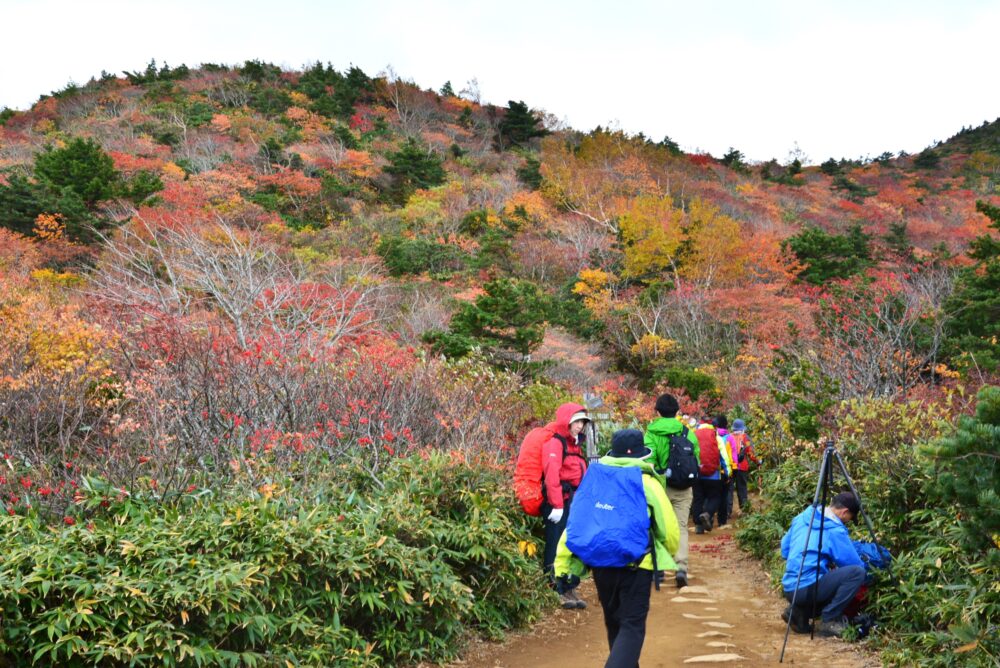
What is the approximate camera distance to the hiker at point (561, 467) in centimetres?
550

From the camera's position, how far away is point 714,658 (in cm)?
476

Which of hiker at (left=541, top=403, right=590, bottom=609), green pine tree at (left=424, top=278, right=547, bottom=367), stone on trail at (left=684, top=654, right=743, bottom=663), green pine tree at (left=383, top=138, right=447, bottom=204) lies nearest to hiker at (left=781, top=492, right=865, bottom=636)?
stone on trail at (left=684, top=654, right=743, bottom=663)

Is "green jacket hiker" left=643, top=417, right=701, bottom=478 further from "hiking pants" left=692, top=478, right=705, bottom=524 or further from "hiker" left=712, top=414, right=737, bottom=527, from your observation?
"hiking pants" left=692, top=478, right=705, bottom=524

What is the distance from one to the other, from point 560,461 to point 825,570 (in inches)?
78.7

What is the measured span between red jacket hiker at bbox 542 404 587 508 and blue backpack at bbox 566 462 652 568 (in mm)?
1621

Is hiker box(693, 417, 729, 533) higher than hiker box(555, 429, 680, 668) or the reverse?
the reverse

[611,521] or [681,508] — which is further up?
[611,521]

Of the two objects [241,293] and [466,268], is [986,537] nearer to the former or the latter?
[241,293]

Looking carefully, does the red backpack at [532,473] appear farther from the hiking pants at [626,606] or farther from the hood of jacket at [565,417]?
the hiking pants at [626,606]

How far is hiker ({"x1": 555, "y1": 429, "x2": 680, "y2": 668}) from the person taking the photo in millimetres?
3707

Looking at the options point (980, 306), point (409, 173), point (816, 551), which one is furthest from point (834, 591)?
point (409, 173)

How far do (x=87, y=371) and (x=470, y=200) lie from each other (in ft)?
96.1

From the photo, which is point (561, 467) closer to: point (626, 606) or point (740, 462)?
point (626, 606)

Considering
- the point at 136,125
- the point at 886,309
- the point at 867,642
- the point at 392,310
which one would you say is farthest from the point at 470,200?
the point at 867,642
